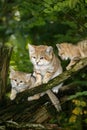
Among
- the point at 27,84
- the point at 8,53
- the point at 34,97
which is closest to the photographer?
the point at 8,53

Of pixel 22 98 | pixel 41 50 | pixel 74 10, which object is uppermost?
pixel 74 10

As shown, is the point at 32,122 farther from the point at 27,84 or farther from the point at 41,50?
the point at 41,50

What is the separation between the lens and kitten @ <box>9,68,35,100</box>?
810 centimetres

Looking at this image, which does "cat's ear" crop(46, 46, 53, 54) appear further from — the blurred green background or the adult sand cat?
the blurred green background

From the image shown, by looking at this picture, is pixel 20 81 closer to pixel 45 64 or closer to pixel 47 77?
pixel 45 64

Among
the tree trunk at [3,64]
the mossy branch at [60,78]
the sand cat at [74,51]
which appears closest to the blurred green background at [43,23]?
the sand cat at [74,51]

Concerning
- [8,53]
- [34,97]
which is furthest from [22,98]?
[8,53]

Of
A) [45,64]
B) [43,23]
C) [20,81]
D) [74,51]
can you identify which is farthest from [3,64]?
[43,23]

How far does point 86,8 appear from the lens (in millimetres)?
7949

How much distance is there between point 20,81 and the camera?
840 cm

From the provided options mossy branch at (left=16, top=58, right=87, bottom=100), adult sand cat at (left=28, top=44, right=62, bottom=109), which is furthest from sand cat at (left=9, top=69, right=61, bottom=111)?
mossy branch at (left=16, top=58, right=87, bottom=100)

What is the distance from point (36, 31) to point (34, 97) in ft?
16.0

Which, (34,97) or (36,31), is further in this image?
(36,31)

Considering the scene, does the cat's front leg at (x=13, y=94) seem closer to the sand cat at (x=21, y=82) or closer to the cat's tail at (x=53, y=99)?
the sand cat at (x=21, y=82)
